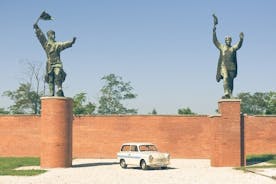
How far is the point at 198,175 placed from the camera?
20.9 meters

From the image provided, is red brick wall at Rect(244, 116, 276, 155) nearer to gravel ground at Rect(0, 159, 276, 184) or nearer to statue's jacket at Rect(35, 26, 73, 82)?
gravel ground at Rect(0, 159, 276, 184)

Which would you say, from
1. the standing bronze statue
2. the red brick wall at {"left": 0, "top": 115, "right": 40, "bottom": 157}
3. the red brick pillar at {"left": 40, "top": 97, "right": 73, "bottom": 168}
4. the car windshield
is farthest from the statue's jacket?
the red brick wall at {"left": 0, "top": 115, "right": 40, "bottom": 157}

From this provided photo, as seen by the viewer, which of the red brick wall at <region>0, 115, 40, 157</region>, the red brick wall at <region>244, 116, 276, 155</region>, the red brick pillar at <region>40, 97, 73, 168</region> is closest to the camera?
the red brick pillar at <region>40, 97, 73, 168</region>

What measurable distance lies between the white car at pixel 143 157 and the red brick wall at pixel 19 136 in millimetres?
12326

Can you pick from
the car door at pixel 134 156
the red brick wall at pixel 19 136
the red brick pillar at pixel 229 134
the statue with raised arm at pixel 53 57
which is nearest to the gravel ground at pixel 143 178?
the car door at pixel 134 156

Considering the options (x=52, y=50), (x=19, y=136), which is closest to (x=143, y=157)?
(x=52, y=50)

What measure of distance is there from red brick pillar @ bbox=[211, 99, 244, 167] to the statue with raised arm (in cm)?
874

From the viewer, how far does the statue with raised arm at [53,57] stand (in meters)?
26.7

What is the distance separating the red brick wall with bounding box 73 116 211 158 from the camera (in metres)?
36.0

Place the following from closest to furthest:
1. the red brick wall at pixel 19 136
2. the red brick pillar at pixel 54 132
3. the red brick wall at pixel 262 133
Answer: the red brick pillar at pixel 54 132, the red brick wall at pixel 262 133, the red brick wall at pixel 19 136

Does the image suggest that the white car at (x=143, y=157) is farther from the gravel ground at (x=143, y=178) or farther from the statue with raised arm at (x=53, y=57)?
the statue with raised arm at (x=53, y=57)

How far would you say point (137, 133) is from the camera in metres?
36.2

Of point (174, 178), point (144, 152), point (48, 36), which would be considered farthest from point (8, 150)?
point (174, 178)

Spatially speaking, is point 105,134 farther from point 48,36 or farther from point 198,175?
point 198,175
